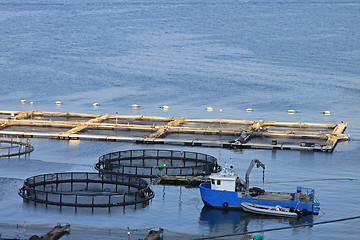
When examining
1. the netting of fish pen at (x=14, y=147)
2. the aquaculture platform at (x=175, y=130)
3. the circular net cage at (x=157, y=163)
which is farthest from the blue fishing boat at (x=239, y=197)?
the netting of fish pen at (x=14, y=147)

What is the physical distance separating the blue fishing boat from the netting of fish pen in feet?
95.2

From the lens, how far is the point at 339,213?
71.0 metres

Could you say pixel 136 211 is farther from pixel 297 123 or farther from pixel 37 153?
pixel 297 123

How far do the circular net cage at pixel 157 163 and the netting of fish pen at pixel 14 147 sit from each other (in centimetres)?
1092

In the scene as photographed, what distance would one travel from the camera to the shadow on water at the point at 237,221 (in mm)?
66188

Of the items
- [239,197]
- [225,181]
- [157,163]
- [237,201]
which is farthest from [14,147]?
[239,197]

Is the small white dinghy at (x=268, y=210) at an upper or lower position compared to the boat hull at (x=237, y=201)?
lower

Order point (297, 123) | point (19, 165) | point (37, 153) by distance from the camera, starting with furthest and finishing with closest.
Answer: point (297, 123) < point (37, 153) < point (19, 165)

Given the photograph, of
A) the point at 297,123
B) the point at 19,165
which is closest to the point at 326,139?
the point at 297,123

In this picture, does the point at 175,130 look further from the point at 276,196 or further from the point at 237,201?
the point at 237,201

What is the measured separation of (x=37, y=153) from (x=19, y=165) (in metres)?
7.40

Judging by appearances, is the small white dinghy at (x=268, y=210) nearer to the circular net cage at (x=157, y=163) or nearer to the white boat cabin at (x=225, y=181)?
the white boat cabin at (x=225, y=181)

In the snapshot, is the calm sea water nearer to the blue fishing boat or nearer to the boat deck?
the blue fishing boat

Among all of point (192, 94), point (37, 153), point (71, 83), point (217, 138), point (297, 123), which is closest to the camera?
point (37, 153)
